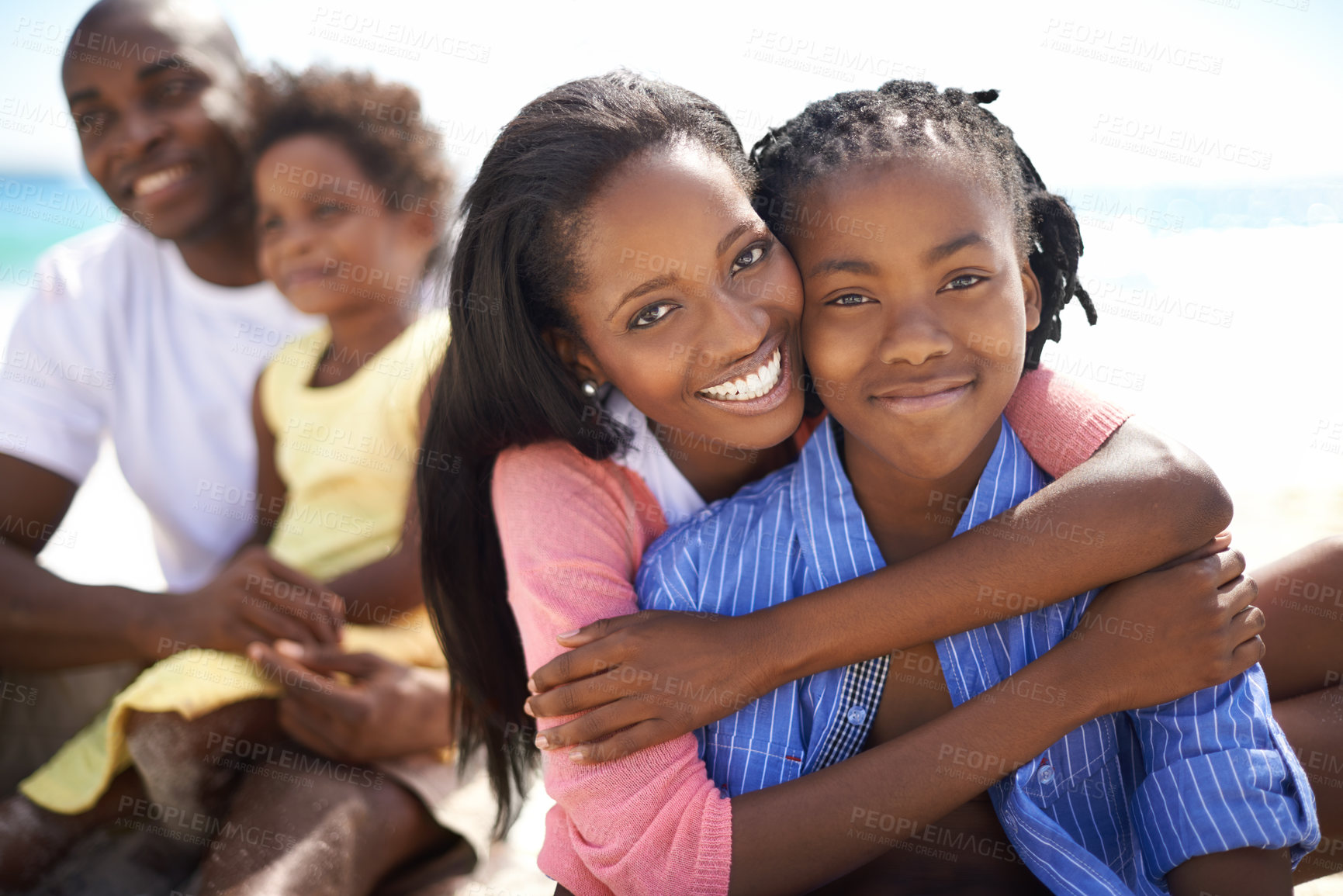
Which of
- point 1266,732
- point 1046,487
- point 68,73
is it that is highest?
point 68,73

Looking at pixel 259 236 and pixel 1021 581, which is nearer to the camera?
pixel 1021 581

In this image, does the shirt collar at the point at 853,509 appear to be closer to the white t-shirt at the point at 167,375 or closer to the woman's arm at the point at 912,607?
the woman's arm at the point at 912,607

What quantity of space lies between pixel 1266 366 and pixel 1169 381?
1.22ft

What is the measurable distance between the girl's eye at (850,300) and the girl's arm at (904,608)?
1.46ft

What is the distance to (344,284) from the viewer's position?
10.1ft

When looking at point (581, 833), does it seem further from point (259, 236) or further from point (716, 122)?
point (259, 236)

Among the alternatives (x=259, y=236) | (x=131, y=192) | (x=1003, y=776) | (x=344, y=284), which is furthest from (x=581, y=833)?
(x=131, y=192)

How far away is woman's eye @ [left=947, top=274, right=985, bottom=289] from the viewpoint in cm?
175

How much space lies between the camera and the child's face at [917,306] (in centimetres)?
171

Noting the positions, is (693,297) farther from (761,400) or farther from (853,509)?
(853,509)

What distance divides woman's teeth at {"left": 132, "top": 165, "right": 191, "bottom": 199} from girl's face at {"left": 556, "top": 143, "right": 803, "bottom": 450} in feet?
6.44

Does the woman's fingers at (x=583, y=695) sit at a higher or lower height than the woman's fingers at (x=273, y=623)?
higher

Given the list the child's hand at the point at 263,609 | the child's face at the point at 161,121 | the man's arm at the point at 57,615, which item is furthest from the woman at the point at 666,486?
the child's face at the point at 161,121

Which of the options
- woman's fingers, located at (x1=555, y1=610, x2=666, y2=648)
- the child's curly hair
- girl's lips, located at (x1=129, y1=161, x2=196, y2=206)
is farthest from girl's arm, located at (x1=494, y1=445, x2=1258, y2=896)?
girl's lips, located at (x1=129, y1=161, x2=196, y2=206)
